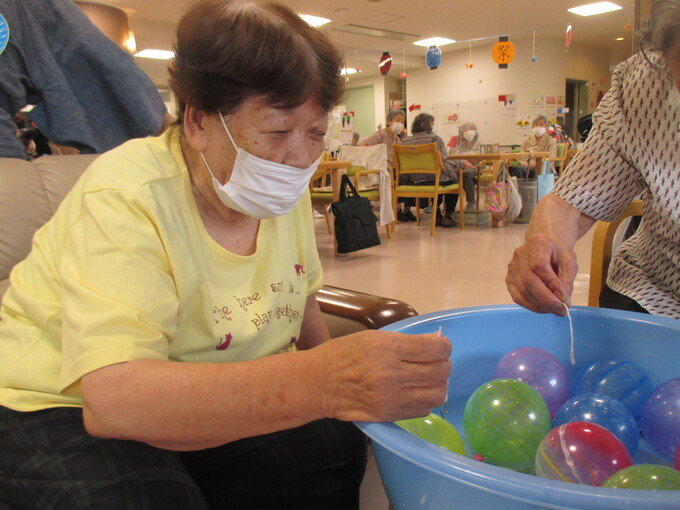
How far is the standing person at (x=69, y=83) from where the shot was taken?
4.18 feet

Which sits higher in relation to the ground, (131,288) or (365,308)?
(131,288)

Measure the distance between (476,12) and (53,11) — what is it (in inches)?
336

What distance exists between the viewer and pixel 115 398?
0.59 metres

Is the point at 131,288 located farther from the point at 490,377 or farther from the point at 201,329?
the point at 490,377

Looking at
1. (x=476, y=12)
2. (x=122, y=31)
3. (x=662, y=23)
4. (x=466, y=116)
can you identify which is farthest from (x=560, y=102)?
(x=662, y=23)

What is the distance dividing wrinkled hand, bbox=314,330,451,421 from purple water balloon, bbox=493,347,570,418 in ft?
1.27

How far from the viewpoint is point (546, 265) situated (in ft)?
3.05

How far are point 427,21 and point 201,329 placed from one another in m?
9.45

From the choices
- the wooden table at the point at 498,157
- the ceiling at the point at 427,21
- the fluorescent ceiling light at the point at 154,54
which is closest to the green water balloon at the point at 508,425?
the wooden table at the point at 498,157

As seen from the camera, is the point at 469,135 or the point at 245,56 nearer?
the point at 245,56

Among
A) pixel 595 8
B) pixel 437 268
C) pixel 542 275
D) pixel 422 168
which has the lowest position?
pixel 437 268

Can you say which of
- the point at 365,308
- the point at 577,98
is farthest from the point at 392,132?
the point at 577,98

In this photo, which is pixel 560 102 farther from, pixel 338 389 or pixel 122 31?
pixel 338 389

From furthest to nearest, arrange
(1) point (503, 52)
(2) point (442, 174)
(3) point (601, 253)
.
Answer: (1) point (503, 52), (2) point (442, 174), (3) point (601, 253)
